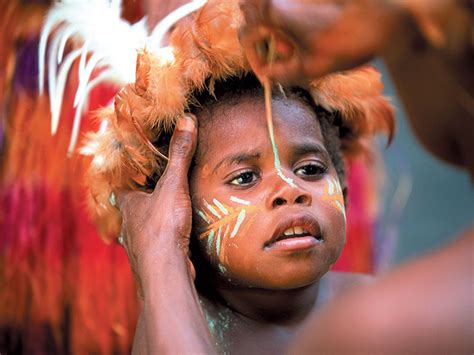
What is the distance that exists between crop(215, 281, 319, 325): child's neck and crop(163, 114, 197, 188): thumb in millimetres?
319

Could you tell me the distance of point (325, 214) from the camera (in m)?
1.87

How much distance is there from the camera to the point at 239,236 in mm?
1872

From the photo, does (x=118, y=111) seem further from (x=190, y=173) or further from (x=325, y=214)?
(x=325, y=214)

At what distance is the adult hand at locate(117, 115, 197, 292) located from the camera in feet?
6.24

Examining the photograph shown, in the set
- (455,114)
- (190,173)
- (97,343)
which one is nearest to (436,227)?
(97,343)

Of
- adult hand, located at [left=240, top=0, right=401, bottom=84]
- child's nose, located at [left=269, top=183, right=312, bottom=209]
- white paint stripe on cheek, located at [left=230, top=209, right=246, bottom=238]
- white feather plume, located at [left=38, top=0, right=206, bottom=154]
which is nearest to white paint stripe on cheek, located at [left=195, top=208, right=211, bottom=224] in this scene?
white paint stripe on cheek, located at [left=230, top=209, right=246, bottom=238]

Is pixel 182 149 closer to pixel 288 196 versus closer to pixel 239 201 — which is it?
pixel 239 201

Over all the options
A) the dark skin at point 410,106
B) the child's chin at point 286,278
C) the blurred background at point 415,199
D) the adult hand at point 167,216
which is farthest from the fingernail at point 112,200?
the blurred background at point 415,199

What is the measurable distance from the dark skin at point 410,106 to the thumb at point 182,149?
77 cm

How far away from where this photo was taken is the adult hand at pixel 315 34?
3.46 feet

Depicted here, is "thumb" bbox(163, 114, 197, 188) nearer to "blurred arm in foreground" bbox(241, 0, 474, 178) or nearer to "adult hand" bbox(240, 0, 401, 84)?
"adult hand" bbox(240, 0, 401, 84)

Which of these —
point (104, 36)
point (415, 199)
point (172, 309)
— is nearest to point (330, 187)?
point (172, 309)

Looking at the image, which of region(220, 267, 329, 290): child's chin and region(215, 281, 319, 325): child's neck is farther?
region(215, 281, 319, 325): child's neck

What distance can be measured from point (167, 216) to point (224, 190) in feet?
0.51
